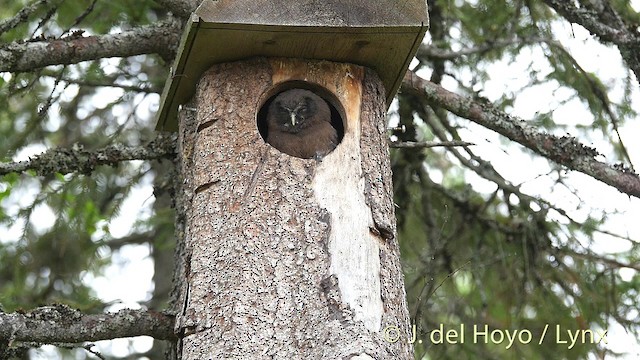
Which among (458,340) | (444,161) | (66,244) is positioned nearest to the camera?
(458,340)

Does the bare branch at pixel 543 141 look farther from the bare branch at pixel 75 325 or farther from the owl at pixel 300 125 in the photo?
the bare branch at pixel 75 325

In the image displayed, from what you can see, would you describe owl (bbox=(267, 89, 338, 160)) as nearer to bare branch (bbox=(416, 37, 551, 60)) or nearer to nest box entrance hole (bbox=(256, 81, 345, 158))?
nest box entrance hole (bbox=(256, 81, 345, 158))

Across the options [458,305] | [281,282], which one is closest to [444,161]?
[458,305]

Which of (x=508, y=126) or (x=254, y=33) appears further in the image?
(x=508, y=126)

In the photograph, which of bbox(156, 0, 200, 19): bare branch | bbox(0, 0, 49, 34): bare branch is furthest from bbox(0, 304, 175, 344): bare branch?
bbox(156, 0, 200, 19): bare branch

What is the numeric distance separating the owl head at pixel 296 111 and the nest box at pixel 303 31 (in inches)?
12.2

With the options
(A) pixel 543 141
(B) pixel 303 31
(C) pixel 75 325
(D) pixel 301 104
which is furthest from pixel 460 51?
(C) pixel 75 325

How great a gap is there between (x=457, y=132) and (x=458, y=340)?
3.91 ft

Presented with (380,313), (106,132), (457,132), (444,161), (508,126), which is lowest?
(380,313)

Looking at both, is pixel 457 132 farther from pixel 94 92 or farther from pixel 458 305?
pixel 94 92

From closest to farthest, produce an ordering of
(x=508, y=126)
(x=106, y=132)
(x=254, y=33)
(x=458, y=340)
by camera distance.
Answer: (x=254, y=33), (x=508, y=126), (x=458, y=340), (x=106, y=132)

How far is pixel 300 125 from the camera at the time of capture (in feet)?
14.0

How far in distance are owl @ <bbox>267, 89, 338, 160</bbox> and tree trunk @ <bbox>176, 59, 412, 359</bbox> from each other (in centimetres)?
26

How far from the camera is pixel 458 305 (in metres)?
5.54
